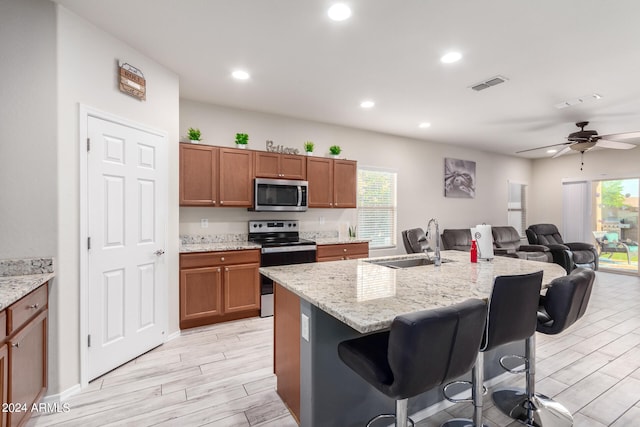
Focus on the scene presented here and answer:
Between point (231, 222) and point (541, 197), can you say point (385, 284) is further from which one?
point (541, 197)

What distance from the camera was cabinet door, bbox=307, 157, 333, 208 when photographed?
4566mm

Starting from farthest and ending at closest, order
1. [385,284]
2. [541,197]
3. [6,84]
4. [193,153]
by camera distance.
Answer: [541,197]
[193,153]
[6,84]
[385,284]

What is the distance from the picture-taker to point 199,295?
136 inches

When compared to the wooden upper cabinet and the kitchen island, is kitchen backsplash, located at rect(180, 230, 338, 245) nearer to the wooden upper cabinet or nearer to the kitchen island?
the wooden upper cabinet

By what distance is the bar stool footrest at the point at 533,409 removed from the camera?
1963 mm

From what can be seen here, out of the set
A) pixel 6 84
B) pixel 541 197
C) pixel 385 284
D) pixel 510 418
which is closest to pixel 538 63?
pixel 385 284

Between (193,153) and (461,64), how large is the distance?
3.03 m

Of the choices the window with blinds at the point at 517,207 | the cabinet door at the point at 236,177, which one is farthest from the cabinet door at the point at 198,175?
the window with blinds at the point at 517,207

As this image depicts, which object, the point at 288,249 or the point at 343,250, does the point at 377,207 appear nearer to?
the point at 343,250

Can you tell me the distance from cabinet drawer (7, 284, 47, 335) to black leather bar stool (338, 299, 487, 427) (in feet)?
5.91

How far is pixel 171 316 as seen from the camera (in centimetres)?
323

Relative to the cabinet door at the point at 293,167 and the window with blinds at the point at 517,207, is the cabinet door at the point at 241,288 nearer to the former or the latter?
the cabinet door at the point at 293,167

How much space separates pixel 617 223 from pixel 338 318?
28.3ft

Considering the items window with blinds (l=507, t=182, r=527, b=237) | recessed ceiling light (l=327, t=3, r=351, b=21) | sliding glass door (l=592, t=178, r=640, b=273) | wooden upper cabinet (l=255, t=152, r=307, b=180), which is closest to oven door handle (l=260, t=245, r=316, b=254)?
wooden upper cabinet (l=255, t=152, r=307, b=180)
